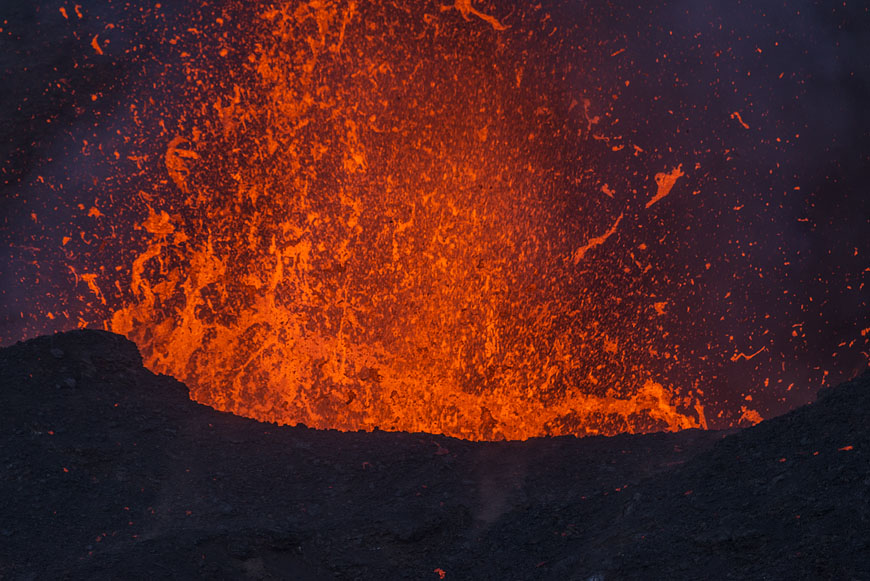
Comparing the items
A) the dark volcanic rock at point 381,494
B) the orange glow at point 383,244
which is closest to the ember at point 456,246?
the orange glow at point 383,244

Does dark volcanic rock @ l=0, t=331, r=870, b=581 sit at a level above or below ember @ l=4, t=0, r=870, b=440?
below

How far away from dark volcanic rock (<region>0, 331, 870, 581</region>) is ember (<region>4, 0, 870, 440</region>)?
1516mm

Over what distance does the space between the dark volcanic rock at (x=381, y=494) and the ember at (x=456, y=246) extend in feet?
4.97

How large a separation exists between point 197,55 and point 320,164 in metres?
1.62

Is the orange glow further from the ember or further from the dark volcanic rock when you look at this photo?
the dark volcanic rock

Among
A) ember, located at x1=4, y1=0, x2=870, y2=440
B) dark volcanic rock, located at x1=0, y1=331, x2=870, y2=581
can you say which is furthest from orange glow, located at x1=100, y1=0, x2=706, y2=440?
dark volcanic rock, located at x1=0, y1=331, x2=870, y2=581

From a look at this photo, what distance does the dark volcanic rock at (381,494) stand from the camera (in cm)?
401

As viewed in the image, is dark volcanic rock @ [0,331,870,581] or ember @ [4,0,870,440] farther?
ember @ [4,0,870,440]

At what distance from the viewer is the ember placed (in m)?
7.98

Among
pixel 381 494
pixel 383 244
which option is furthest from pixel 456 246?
pixel 381 494

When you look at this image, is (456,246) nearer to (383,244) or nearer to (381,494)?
(383,244)

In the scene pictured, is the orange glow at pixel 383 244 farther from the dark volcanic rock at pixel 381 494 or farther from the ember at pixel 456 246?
the dark volcanic rock at pixel 381 494

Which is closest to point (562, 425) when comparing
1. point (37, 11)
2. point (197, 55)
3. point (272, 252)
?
point (272, 252)

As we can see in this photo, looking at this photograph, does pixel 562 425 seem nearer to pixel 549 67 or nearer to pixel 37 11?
pixel 549 67
